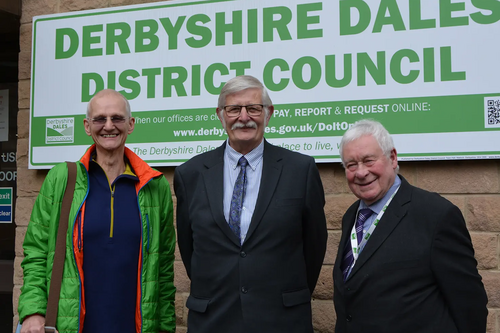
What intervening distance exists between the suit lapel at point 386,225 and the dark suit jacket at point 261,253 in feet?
1.18

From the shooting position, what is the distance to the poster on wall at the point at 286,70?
10.5 feet

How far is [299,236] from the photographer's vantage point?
2.45 metres

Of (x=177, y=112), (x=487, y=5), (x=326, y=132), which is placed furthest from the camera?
(x=177, y=112)

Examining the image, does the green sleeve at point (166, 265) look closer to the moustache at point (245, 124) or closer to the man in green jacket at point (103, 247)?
the man in green jacket at point (103, 247)

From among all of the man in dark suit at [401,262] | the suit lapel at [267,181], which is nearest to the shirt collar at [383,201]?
the man in dark suit at [401,262]

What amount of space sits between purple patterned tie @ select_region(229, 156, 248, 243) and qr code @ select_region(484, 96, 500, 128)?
1598 millimetres

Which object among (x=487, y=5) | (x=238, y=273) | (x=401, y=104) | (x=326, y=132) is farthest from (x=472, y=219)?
(x=238, y=273)

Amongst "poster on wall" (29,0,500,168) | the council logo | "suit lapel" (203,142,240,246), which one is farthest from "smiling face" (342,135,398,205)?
the council logo

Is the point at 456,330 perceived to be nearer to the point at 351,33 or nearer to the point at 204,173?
the point at 204,173

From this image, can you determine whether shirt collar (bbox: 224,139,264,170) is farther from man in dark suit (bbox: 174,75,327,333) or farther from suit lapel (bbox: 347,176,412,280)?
suit lapel (bbox: 347,176,412,280)

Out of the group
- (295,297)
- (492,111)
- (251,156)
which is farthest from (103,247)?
(492,111)

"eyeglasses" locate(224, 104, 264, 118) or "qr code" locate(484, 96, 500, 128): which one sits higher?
"qr code" locate(484, 96, 500, 128)

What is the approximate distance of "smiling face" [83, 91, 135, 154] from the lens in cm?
266

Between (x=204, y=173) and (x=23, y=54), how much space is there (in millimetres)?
2555
